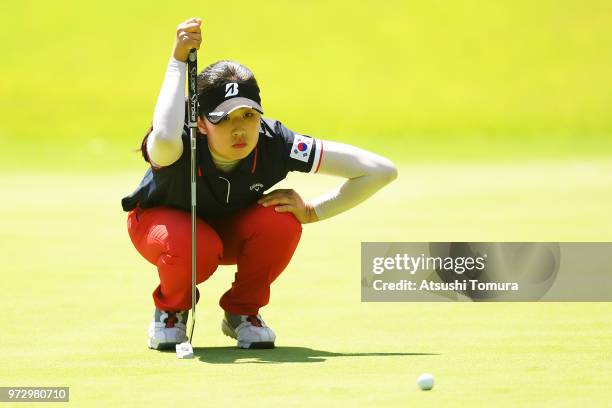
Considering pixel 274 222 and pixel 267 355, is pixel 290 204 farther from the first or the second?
pixel 267 355

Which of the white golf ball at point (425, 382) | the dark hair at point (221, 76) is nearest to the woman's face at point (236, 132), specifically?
the dark hair at point (221, 76)

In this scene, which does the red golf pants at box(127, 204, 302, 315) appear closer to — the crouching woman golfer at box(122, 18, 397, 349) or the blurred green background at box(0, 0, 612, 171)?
the crouching woman golfer at box(122, 18, 397, 349)

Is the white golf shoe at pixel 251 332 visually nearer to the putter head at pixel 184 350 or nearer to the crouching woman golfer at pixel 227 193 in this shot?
the crouching woman golfer at pixel 227 193

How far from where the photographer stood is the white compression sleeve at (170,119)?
171 inches

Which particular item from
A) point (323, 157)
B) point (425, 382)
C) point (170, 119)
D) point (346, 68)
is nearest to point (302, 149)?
point (323, 157)

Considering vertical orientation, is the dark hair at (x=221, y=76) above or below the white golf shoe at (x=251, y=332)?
above

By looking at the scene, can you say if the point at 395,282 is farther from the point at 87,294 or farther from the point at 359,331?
the point at 87,294

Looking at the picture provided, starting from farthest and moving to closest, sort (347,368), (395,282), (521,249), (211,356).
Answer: (521,249) < (395,282) < (211,356) < (347,368)

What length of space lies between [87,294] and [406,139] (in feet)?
25.3

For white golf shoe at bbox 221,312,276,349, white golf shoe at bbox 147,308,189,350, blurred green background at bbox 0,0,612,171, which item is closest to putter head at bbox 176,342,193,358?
white golf shoe at bbox 147,308,189,350

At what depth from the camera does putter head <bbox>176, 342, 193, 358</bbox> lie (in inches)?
175

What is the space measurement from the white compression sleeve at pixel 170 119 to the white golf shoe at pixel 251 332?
0.67m

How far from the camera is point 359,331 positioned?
5.07 meters

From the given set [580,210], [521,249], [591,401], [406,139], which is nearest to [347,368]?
[591,401]
